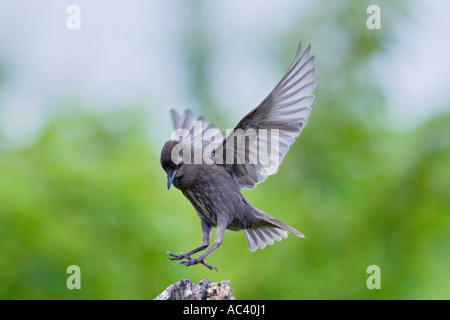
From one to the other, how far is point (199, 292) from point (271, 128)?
63.5 inches

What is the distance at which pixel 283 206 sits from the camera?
8.58 metres

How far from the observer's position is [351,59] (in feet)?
30.7

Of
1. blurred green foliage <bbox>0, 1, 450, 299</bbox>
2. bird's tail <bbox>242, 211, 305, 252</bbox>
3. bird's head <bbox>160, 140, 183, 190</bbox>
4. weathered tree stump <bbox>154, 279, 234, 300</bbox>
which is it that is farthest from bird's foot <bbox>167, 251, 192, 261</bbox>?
blurred green foliage <bbox>0, 1, 450, 299</bbox>

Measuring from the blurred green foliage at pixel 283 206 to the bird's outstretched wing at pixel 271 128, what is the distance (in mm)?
2246

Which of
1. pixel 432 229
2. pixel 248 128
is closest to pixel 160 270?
pixel 248 128

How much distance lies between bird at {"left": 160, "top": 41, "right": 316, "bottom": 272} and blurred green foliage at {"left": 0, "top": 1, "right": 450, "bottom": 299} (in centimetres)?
218

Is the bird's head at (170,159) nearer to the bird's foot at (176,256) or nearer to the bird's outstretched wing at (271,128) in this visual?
the bird's outstretched wing at (271,128)

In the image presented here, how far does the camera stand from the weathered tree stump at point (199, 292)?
4316 millimetres

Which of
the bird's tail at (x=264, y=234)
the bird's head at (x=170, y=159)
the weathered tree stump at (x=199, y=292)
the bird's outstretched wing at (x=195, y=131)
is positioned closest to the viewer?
the weathered tree stump at (x=199, y=292)

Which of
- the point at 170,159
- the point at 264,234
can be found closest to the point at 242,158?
the point at 170,159

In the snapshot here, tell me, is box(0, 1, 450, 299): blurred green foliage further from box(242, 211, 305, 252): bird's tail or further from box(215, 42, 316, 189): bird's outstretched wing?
box(215, 42, 316, 189): bird's outstretched wing

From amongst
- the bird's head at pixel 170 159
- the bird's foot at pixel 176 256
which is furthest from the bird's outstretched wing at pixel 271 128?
the bird's foot at pixel 176 256

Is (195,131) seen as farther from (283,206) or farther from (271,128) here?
(283,206)

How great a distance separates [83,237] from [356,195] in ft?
12.9
